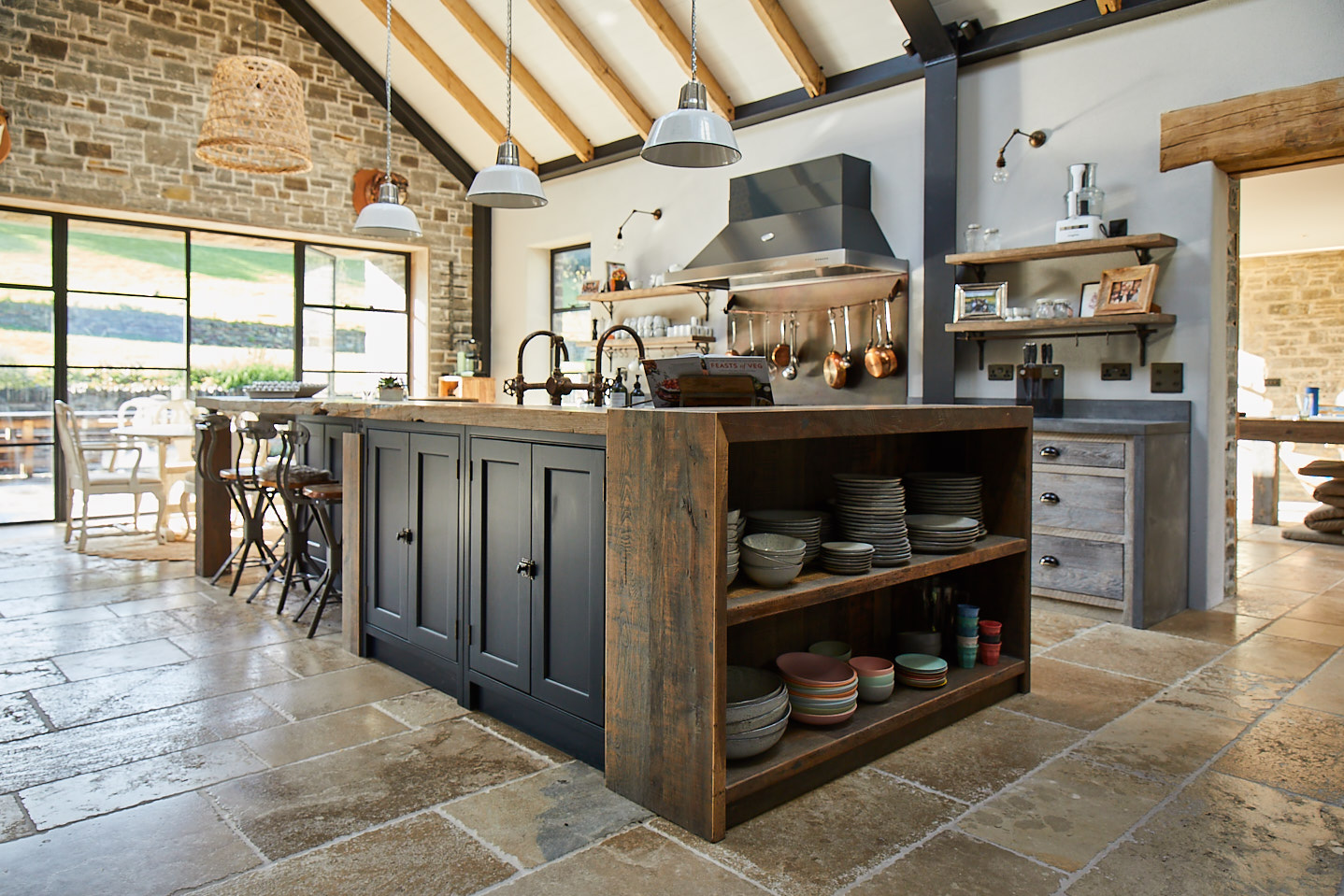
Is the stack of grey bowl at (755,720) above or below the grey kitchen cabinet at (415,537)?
below

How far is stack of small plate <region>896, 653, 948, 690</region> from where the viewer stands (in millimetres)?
2680

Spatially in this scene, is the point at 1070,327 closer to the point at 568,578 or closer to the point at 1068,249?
the point at 1068,249

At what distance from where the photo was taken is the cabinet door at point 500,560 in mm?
2568

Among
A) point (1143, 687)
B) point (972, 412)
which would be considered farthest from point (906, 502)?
point (1143, 687)

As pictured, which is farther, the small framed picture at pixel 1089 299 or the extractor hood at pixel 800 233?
the extractor hood at pixel 800 233

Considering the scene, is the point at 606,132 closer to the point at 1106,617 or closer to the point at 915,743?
the point at 1106,617

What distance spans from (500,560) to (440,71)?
19.3 feet

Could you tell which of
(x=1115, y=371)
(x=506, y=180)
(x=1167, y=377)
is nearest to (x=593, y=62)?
(x=506, y=180)

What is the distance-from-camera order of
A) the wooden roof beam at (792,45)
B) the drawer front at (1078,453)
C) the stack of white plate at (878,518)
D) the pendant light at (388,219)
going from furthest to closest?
1. the wooden roof beam at (792,45)
2. the pendant light at (388,219)
3. the drawer front at (1078,453)
4. the stack of white plate at (878,518)

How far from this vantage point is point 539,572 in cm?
250

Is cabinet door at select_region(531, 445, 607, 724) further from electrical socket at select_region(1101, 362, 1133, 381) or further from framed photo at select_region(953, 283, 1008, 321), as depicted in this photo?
electrical socket at select_region(1101, 362, 1133, 381)

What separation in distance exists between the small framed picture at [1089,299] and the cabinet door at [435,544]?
10.8 ft

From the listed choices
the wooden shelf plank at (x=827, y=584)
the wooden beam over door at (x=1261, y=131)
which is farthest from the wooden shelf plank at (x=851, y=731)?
the wooden beam over door at (x=1261, y=131)

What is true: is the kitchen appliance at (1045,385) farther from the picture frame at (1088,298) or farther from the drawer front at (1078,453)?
the drawer front at (1078,453)
